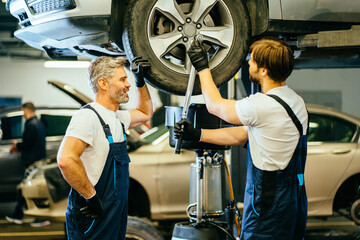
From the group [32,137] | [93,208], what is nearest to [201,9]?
[93,208]

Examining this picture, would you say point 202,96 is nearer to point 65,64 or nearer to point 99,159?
point 99,159

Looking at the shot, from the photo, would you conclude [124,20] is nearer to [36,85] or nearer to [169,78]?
[169,78]

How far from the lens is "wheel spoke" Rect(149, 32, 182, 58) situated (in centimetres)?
255

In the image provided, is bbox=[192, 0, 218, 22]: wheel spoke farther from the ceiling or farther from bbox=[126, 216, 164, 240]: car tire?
the ceiling

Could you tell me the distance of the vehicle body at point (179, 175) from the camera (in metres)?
4.79

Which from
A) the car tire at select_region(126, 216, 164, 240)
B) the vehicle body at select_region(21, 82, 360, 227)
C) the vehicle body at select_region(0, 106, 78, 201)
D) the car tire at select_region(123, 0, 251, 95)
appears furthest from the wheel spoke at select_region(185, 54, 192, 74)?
the vehicle body at select_region(0, 106, 78, 201)

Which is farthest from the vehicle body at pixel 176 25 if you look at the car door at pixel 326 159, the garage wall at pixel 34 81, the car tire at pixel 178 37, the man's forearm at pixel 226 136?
the garage wall at pixel 34 81

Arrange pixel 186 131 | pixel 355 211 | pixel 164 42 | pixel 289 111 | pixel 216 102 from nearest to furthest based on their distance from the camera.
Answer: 1. pixel 289 111
2. pixel 216 102
3. pixel 186 131
4. pixel 164 42
5. pixel 355 211

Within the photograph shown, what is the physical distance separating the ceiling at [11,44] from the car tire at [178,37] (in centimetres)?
676

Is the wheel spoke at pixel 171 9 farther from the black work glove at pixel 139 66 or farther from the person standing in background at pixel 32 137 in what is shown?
the person standing in background at pixel 32 137

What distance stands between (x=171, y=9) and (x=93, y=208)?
3.70 feet

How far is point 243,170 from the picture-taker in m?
3.83

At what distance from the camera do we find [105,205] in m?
2.40

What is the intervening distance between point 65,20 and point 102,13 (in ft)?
0.69
